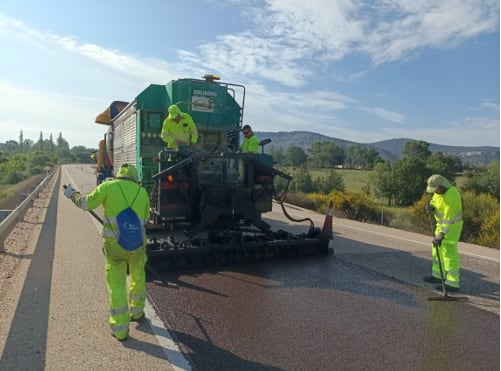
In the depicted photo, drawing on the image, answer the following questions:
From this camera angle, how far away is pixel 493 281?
6023 millimetres

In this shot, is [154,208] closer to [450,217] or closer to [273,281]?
[273,281]

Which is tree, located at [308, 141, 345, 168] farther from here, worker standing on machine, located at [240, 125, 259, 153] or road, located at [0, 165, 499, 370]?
road, located at [0, 165, 499, 370]

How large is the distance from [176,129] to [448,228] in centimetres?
486

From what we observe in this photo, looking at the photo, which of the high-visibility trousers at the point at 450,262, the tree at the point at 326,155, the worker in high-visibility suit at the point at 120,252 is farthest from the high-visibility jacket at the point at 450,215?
the tree at the point at 326,155

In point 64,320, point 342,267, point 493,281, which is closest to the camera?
point 64,320

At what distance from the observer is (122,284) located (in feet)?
13.1

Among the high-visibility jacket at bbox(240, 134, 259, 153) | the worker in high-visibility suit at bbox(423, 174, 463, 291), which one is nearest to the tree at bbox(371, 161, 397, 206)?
the high-visibility jacket at bbox(240, 134, 259, 153)

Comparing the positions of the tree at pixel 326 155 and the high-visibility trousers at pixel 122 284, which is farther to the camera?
the tree at pixel 326 155

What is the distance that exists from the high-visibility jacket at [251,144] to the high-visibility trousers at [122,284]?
5.23 metres

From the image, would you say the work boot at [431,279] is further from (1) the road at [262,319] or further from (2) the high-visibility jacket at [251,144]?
(2) the high-visibility jacket at [251,144]

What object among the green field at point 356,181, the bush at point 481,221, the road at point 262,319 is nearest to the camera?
the road at point 262,319

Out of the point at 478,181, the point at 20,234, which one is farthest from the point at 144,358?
the point at 478,181

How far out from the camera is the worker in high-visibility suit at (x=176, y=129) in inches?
300

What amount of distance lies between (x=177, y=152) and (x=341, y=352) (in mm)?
4469
